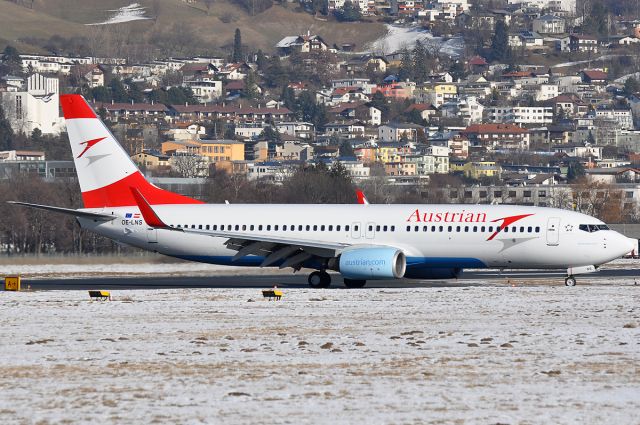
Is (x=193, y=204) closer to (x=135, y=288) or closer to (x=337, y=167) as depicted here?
(x=135, y=288)

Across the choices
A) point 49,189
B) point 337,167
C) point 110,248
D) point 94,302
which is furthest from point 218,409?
point 337,167

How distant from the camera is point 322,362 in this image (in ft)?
91.0

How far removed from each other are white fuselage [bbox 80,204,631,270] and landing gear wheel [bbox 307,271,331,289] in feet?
4.54

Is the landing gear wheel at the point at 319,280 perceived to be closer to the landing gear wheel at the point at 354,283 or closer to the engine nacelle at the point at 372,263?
the landing gear wheel at the point at 354,283

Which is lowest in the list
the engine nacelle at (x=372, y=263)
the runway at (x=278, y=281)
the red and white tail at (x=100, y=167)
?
the runway at (x=278, y=281)

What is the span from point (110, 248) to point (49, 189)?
1119 inches

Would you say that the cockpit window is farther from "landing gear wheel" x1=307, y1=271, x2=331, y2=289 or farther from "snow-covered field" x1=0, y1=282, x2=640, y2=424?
"snow-covered field" x1=0, y1=282, x2=640, y2=424

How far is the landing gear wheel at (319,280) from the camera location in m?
52.9

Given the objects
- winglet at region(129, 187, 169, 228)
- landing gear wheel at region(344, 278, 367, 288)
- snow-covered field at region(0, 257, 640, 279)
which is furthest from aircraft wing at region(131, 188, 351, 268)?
snow-covered field at region(0, 257, 640, 279)

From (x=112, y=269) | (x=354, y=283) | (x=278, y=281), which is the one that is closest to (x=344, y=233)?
(x=354, y=283)

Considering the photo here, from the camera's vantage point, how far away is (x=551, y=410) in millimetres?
22562

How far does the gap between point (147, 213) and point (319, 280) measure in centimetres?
648

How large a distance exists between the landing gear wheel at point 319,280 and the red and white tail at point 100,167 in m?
6.89

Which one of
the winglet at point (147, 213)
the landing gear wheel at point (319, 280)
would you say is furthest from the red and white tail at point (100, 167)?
the landing gear wheel at point (319, 280)
